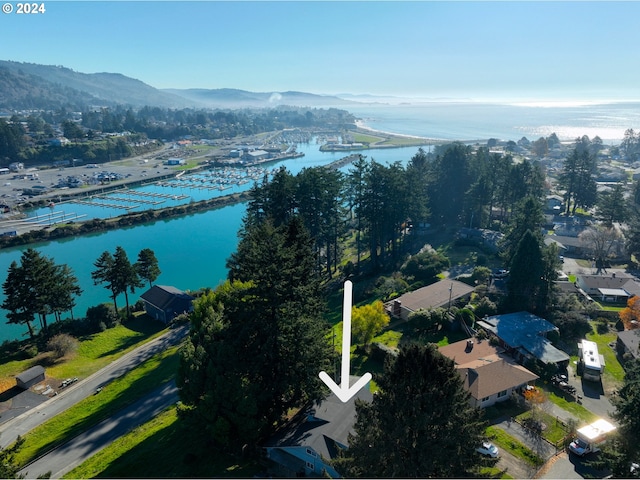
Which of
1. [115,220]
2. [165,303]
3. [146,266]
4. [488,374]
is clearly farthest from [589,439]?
[115,220]

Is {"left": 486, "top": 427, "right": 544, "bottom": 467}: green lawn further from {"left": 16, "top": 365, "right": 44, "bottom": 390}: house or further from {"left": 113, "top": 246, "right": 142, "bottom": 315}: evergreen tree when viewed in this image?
{"left": 113, "top": 246, "right": 142, "bottom": 315}: evergreen tree

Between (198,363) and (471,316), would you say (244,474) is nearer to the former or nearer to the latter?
(198,363)

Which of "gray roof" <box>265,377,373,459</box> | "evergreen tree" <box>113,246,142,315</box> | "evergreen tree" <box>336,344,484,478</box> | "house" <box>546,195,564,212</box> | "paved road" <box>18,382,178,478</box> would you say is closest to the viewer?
"evergreen tree" <box>336,344,484,478</box>

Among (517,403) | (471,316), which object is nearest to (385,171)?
(471,316)

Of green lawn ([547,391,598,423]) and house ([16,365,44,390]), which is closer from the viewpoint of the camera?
green lawn ([547,391,598,423])

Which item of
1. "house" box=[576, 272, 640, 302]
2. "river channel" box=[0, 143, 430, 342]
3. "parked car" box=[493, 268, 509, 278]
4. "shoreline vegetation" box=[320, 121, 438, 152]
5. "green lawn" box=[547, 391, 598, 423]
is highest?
"shoreline vegetation" box=[320, 121, 438, 152]

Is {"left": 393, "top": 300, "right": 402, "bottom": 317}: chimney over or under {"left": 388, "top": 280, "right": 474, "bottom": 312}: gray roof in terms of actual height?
under

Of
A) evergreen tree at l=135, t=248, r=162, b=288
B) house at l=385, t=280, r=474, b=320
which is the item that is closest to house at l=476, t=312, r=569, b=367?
house at l=385, t=280, r=474, b=320

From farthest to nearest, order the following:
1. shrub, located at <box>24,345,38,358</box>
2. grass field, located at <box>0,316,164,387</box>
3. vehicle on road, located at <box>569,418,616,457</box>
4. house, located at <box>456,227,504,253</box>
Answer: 1. house, located at <box>456,227,504,253</box>
2. shrub, located at <box>24,345,38,358</box>
3. grass field, located at <box>0,316,164,387</box>
4. vehicle on road, located at <box>569,418,616,457</box>
